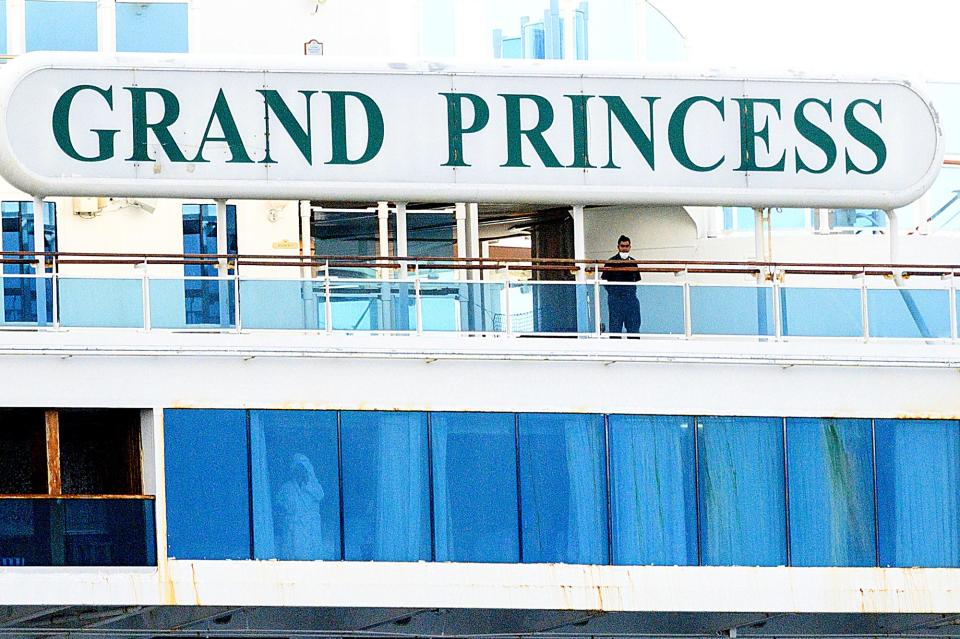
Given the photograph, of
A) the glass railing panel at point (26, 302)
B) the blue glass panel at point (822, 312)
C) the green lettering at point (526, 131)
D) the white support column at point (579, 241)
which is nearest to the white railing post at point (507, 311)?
the white support column at point (579, 241)

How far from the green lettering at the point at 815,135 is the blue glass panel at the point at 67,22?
1035 cm

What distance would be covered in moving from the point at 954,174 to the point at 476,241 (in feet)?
30.1

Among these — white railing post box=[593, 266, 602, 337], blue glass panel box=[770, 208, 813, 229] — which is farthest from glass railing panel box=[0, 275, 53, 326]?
blue glass panel box=[770, 208, 813, 229]

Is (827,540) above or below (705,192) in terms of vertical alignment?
below

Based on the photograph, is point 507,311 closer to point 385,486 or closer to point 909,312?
point 385,486

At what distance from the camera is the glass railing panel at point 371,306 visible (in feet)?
87.1

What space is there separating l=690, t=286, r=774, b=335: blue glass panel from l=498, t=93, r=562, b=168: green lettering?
112 inches

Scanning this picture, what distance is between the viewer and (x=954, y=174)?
36.3m

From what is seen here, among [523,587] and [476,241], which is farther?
[476,241]

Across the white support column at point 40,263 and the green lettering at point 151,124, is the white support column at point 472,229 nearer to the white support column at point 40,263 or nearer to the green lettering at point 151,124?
the green lettering at point 151,124

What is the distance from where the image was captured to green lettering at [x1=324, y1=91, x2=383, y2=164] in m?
27.9

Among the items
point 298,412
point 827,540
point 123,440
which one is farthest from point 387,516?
point 827,540

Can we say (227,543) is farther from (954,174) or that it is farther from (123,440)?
(954,174)

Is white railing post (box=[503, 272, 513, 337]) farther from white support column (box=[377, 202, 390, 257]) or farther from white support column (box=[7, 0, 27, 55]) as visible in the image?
white support column (box=[7, 0, 27, 55])
